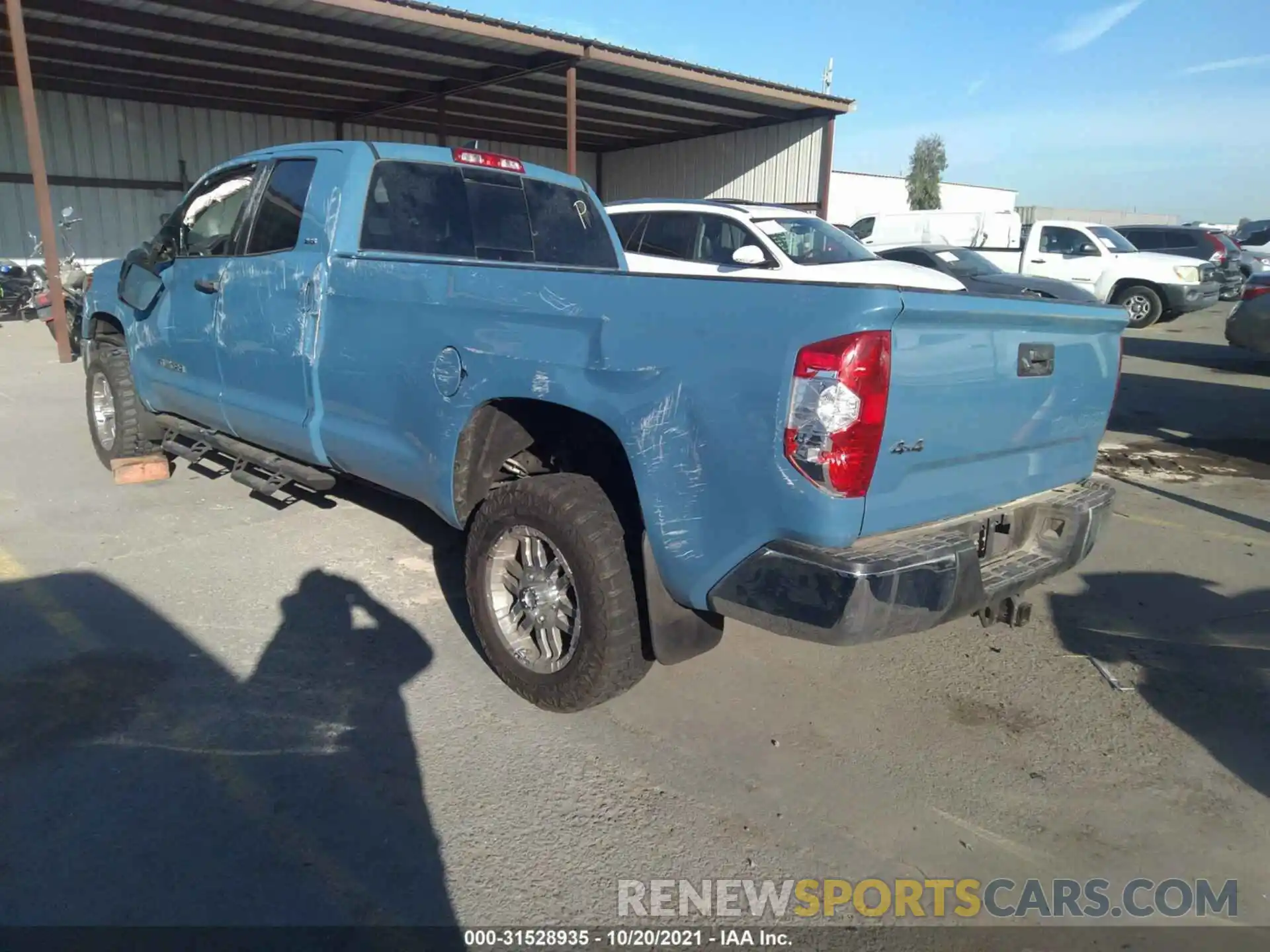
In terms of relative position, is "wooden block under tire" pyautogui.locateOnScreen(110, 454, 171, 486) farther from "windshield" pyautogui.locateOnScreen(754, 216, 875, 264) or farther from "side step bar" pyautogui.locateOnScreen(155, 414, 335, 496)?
"windshield" pyautogui.locateOnScreen(754, 216, 875, 264)

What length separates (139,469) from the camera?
6230 millimetres

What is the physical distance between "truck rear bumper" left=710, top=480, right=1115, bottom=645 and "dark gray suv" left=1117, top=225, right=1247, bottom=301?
19.9 m

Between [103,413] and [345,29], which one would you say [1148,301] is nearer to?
[345,29]

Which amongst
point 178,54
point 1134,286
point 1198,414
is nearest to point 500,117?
point 178,54

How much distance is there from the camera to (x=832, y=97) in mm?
17531

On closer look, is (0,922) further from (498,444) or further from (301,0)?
(301,0)

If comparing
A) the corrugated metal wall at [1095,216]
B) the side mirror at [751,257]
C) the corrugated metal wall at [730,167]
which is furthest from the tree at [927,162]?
the side mirror at [751,257]

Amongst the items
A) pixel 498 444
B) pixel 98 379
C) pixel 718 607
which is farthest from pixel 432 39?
pixel 718 607

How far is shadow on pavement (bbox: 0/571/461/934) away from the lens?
2.46 meters

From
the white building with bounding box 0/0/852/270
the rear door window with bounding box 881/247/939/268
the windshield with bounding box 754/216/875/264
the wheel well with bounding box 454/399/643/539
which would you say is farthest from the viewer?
the rear door window with bounding box 881/247/939/268

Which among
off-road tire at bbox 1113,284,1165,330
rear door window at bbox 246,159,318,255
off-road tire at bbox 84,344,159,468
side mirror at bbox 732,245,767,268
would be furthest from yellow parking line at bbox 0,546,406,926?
off-road tire at bbox 1113,284,1165,330

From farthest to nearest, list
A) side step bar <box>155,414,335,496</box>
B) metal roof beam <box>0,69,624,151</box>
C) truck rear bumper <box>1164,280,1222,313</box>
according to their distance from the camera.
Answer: metal roof beam <box>0,69,624,151</box> → truck rear bumper <box>1164,280,1222,313</box> → side step bar <box>155,414,335,496</box>

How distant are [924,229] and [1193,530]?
16.4 meters

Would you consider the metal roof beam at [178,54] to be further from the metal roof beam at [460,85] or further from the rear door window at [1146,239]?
the rear door window at [1146,239]
